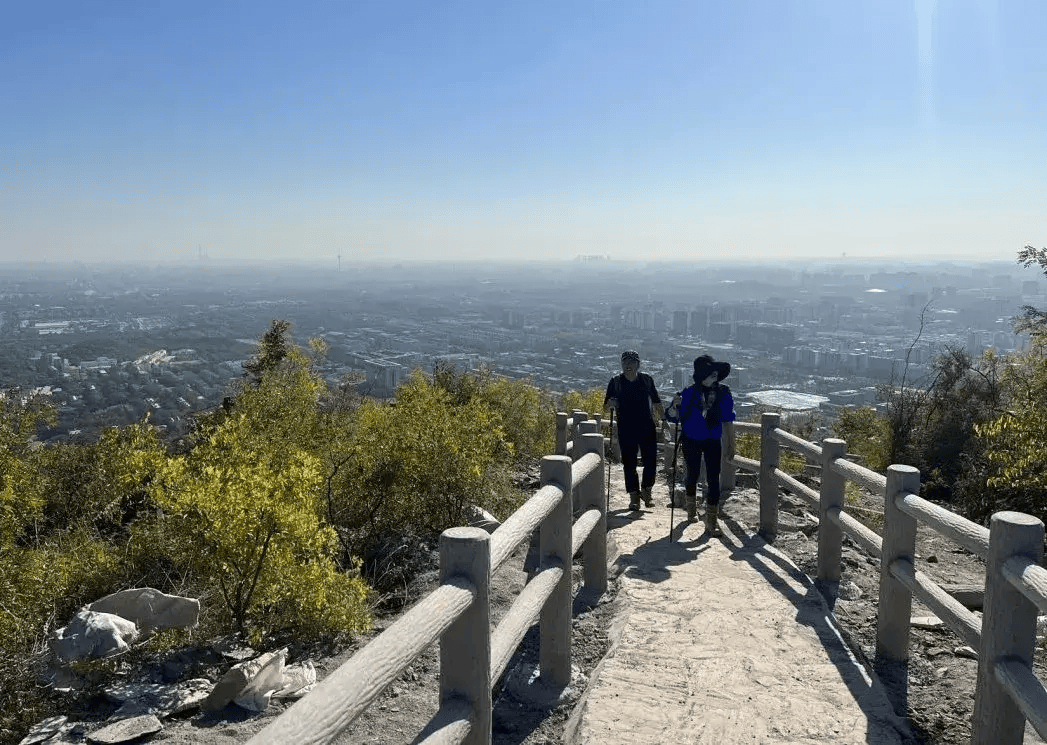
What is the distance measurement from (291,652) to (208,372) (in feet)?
201

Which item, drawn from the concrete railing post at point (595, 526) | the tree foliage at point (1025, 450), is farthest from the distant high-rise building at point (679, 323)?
the concrete railing post at point (595, 526)

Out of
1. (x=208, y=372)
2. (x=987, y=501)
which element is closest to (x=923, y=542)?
(x=987, y=501)

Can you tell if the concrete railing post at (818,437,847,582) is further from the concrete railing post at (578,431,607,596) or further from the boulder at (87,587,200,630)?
the boulder at (87,587,200,630)

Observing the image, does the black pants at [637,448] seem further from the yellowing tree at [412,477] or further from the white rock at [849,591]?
the white rock at [849,591]

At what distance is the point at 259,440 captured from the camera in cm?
705

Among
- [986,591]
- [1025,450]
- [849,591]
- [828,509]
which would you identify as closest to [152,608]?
[986,591]

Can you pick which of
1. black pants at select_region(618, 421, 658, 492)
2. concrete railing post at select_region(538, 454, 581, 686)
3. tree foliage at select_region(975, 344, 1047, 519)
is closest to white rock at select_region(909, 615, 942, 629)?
tree foliage at select_region(975, 344, 1047, 519)

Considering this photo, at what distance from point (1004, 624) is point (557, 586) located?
7.07 feet

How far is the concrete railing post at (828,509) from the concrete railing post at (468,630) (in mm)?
3767

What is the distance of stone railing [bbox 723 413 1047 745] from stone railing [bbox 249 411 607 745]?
191 cm

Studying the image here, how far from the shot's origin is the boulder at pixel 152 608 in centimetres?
490

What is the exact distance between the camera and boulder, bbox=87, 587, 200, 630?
4.90 metres

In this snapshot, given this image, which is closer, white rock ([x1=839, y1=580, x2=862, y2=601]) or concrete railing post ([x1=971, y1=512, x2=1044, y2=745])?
concrete railing post ([x1=971, y1=512, x2=1044, y2=745])

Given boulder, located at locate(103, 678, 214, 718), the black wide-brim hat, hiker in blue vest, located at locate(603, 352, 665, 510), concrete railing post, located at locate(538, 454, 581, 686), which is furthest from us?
hiker in blue vest, located at locate(603, 352, 665, 510)
